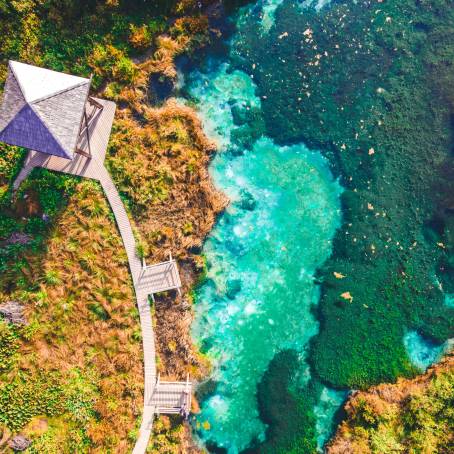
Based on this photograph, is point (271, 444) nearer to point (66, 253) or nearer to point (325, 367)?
point (325, 367)

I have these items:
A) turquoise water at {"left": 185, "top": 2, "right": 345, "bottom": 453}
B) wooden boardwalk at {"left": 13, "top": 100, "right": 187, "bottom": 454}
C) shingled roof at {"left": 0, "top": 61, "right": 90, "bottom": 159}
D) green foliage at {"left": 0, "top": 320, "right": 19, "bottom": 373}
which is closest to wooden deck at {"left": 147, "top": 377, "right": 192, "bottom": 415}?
wooden boardwalk at {"left": 13, "top": 100, "right": 187, "bottom": 454}

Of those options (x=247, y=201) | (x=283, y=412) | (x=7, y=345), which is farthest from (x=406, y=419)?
(x=7, y=345)

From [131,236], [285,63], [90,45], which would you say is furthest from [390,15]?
Answer: [131,236]

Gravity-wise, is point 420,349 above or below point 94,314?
below

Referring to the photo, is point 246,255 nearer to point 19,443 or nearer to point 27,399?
point 27,399

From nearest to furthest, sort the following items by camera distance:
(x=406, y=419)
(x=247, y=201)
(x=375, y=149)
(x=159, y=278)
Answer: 1. (x=159, y=278)
2. (x=406, y=419)
3. (x=247, y=201)
4. (x=375, y=149)

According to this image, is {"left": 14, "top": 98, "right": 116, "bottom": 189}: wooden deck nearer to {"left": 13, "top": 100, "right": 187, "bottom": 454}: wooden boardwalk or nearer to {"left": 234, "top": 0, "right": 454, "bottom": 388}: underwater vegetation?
{"left": 13, "top": 100, "right": 187, "bottom": 454}: wooden boardwalk

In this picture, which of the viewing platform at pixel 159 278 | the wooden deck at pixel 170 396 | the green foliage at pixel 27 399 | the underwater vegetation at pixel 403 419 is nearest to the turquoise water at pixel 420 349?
the underwater vegetation at pixel 403 419
